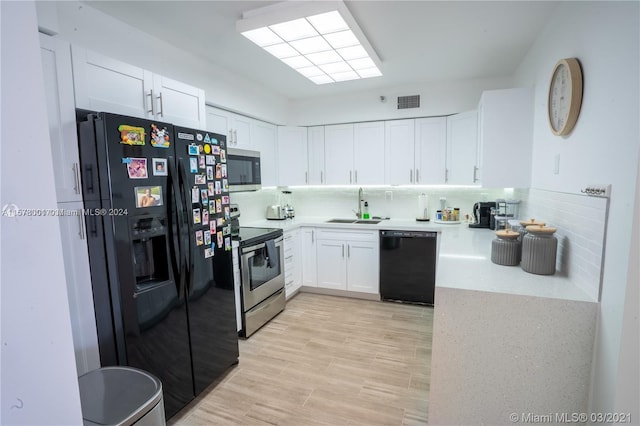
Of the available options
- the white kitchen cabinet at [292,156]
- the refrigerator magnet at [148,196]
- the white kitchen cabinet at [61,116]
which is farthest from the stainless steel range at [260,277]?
the white kitchen cabinet at [61,116]

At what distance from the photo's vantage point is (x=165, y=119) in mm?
2141

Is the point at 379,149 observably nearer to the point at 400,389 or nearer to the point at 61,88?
the point at 400,389

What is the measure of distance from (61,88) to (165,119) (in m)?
0.62

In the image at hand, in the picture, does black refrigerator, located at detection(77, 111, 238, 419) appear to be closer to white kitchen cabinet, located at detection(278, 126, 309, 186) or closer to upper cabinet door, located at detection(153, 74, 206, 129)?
upper cabinet door, located at detection(153, 74, 206, 129)

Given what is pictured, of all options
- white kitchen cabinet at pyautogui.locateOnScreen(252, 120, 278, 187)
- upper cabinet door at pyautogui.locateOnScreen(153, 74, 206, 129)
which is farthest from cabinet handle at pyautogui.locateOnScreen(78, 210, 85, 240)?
white kitchen cabinet at pyautogui.locateOnScreen(252, 120, 278, 187)

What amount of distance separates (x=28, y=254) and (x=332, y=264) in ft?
11.5

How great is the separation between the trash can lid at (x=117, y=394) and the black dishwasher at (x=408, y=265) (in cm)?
278

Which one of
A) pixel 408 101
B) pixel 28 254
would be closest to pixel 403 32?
pixel 408 101

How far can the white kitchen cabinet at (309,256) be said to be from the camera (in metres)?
4.06

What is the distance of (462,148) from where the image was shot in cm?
363

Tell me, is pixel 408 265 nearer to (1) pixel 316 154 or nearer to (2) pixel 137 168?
(1) pixel 316 154

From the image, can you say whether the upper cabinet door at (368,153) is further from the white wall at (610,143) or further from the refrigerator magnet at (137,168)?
the refrigerator magnet at (137,168)

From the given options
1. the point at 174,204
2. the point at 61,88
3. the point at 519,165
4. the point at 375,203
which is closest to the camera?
the point at 61,88

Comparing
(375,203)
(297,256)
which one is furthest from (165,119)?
(375,203)
